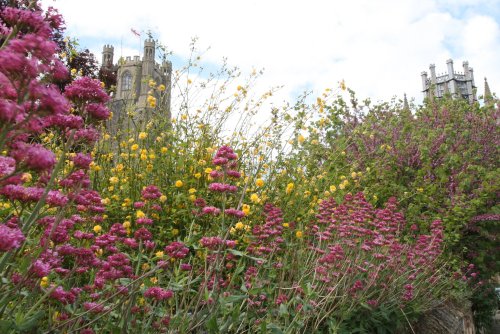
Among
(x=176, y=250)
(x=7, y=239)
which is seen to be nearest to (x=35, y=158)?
(x=7, y=239)

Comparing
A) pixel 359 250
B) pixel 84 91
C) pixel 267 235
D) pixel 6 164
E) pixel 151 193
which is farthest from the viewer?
pixel 359 250

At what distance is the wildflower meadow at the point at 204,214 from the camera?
55.3 inches

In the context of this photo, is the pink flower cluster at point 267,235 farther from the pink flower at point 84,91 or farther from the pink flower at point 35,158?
the pink flower at point 35,158

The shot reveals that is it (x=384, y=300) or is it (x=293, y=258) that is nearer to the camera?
(x=293, y=258)

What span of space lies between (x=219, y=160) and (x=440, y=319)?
4170mm

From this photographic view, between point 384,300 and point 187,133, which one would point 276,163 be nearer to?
point 187,133

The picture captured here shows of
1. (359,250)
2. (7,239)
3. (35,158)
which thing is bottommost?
(359,250)

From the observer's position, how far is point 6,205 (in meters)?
2.67

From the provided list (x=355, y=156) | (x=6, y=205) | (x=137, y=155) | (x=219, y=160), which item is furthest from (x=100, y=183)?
(x=355, y=156)

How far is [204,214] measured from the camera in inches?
109

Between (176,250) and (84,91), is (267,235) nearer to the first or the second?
(176,250)

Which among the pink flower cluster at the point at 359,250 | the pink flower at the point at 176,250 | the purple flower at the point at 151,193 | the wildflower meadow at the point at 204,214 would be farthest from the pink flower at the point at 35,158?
the pink flower cluster at the point at 359,250

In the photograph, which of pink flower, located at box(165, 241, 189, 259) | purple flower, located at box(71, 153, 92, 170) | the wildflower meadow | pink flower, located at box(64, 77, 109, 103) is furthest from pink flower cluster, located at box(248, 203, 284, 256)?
pink flower, located at box(64, 77, 109, 103)

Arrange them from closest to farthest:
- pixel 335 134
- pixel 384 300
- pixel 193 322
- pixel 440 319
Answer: pixel 193 322
pixel 384 300
pixel 440 319
pixel 335 134
